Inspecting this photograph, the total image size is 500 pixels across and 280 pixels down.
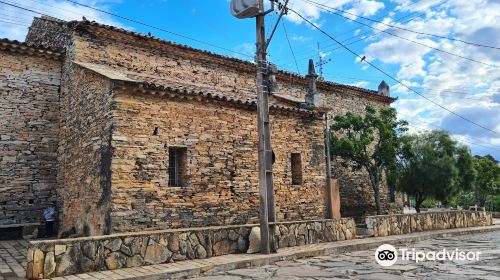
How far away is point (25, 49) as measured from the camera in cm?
1186

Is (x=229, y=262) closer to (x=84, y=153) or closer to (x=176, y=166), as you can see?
(x=176, y=166)

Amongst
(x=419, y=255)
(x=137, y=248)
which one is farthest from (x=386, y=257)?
(x=137, y=248)

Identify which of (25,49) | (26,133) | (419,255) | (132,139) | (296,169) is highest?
(25,49)

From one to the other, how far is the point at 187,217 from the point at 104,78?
409 cm

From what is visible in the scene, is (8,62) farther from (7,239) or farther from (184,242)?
(184,242)

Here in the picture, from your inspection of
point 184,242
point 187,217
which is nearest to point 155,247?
point 184,242

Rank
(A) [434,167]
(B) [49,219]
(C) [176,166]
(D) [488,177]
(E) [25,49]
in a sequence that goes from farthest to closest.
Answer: (D) [488,177]
(A) [434,167]
(E) [25,49]
(B) [49,219]
(C) [176,166]

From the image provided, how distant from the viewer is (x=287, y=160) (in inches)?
492

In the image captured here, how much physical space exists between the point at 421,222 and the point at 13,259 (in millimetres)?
12210

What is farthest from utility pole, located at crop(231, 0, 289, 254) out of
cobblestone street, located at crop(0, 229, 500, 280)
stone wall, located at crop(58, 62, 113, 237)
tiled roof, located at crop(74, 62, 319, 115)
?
stone wall, located at crop(58, 62, 113, 237)

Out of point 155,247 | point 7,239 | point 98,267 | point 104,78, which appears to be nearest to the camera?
point 98,267

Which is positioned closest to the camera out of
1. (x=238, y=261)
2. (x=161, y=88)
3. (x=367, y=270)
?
(x=367, y=270)

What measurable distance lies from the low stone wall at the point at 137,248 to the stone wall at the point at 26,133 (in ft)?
20.7

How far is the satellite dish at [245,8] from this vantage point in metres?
8.94
